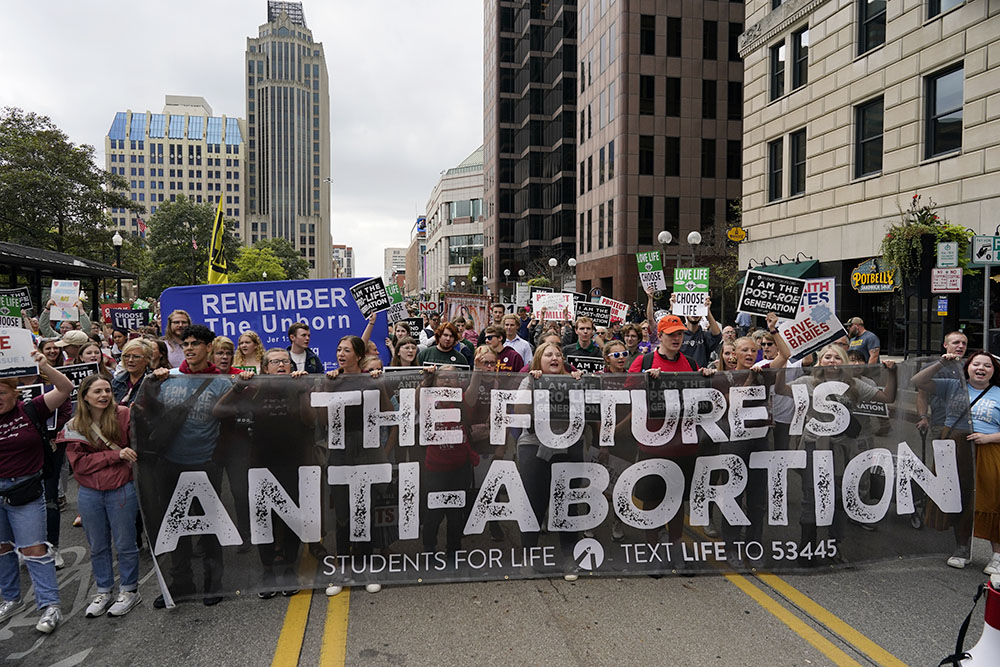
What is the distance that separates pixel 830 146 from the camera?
2128 centimetres

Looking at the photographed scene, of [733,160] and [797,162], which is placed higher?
[733,160]

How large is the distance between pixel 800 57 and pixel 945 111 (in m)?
6.98

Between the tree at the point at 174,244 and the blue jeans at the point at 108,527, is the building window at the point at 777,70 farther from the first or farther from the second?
the tree at the point at 174,244

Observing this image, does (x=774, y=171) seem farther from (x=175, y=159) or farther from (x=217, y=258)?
(x=175, y=159)

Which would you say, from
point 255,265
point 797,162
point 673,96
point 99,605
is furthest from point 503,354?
point 255,265

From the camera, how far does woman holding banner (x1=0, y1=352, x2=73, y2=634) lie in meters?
4.54

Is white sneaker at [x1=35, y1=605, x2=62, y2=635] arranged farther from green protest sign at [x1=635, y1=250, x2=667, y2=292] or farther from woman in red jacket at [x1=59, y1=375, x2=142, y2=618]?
green protest sign at [x1=635, y1=250, x2=667, y2=292]

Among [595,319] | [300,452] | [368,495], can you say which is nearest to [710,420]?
[368,495]

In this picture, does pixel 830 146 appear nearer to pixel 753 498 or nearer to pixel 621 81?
pixel 753 498

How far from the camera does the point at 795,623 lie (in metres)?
4.56

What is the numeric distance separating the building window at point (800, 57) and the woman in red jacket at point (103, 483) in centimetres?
2399

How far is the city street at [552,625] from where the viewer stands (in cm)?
415

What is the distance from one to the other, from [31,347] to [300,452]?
202cm

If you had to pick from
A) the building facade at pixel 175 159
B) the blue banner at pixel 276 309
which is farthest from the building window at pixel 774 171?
the building facade at pixel 175 159
